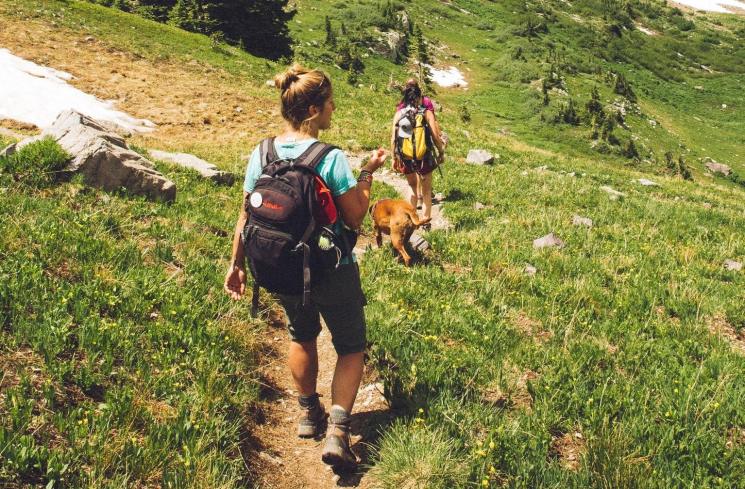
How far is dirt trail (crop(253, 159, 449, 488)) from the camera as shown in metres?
3.66

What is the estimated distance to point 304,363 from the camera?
390 cm

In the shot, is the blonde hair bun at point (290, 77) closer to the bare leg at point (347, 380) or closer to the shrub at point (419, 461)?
the bare leg at point (347, 380)

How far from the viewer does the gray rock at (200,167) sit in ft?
33.6

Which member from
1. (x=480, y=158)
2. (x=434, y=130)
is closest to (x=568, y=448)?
(x=434, y=130)

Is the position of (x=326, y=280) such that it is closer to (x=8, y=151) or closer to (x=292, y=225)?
(x=292, y=225)

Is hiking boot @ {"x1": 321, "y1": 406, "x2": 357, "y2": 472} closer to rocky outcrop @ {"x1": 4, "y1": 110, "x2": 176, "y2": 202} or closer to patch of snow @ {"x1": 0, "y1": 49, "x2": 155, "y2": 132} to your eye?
rocky outcrop @ {"x1": 4, "y1": 110, "x2": 176, "y2": 202}

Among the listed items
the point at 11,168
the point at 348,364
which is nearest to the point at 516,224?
the point at 348,364

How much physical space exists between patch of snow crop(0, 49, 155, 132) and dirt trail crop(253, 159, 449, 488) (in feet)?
42.4

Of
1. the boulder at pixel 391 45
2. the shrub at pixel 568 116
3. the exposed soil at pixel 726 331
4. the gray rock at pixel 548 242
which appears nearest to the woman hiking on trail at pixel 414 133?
the gray rock at pixel 548 242

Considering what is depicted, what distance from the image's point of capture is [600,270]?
24.3 ft

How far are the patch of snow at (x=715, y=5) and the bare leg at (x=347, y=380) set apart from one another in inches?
7250

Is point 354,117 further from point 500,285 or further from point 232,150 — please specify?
point 500,285

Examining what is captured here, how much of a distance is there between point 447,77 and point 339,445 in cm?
5278

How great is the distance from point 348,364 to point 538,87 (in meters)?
51.6
